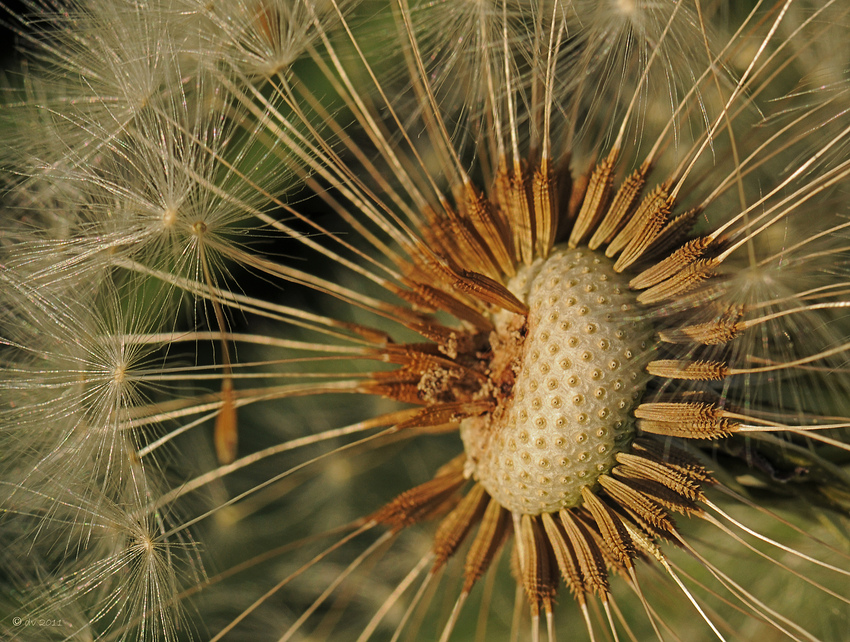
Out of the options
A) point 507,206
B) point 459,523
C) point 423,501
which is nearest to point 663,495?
point 459,523

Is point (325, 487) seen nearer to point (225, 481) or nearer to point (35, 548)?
point (225, 481)

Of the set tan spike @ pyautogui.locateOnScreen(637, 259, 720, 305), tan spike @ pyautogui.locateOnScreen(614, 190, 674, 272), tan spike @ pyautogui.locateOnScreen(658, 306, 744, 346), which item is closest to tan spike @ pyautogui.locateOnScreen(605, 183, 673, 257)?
tan spike @ pyautogui.locateOnScreen(614, 190, 674, 272)

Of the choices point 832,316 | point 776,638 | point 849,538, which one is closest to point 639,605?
point 776,638

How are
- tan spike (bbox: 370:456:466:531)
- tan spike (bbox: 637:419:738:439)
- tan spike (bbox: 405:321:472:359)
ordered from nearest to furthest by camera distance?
tan spike (bbox: 637:419:738:439) → tan spike (bbox: 405:321:472:359) → tan spike (bbox: 370:456:466:531)

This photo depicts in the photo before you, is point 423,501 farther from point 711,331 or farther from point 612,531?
point 711,331

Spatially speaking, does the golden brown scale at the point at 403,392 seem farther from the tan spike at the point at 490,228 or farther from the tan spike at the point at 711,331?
the tan spike at the point at 711,331

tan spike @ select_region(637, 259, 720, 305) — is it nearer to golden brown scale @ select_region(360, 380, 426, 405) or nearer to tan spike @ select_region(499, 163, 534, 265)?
tan spike @ select_region(499, 163, 534, 265)

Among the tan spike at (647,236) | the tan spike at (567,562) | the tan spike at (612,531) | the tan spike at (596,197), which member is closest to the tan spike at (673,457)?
the tan spike at (612,531)
